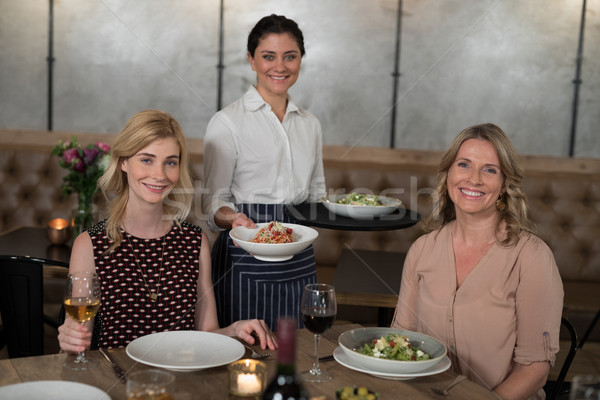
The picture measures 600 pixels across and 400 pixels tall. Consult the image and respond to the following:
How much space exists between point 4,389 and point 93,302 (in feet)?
1.00

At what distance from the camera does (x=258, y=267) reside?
252 centimetres

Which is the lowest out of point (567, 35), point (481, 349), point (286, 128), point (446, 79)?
point (481, 349)

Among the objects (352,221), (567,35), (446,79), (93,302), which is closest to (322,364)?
(93,302)

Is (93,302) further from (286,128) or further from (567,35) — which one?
(567,35)

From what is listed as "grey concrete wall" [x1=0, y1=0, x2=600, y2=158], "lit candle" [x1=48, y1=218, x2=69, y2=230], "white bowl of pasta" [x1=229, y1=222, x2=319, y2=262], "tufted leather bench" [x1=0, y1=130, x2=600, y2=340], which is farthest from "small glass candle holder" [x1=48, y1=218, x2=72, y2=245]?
"grey concrete wall" [x1=0, y1=0, x2=600, y2=158]

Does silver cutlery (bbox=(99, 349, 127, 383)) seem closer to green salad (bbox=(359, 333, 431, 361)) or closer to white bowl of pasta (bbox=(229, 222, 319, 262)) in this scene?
green salad (bbox=(359, 333, 431, 361))

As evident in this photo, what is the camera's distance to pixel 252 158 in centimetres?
257

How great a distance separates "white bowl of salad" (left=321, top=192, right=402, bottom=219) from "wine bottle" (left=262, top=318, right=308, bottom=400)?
1449mm

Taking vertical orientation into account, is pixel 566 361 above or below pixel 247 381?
below

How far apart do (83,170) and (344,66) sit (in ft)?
6.40

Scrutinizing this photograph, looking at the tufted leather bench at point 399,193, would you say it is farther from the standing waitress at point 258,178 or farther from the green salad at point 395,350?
the green salad at point 395,350

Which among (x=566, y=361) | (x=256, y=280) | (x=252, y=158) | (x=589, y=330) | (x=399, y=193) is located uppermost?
(x=252, y=158)

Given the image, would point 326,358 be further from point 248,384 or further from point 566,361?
point 566,361

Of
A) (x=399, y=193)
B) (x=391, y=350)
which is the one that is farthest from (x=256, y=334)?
(x=399, y=193)
